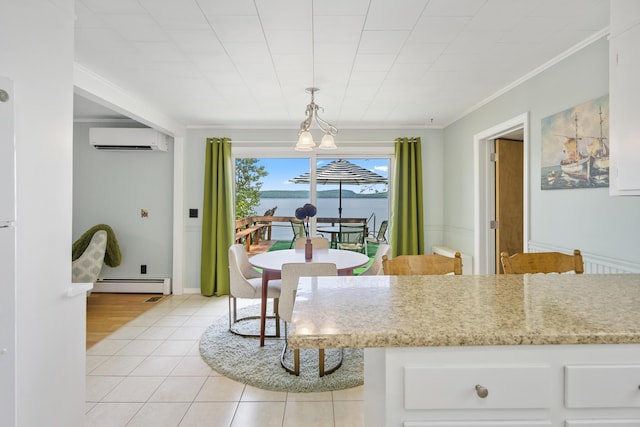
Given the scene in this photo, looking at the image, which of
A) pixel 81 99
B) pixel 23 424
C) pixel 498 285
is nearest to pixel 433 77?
pixel 498 285

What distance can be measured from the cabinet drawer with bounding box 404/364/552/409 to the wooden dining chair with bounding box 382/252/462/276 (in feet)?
2.80

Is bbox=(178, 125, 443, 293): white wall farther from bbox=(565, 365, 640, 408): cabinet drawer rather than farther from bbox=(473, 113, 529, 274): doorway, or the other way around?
bbox=(565, 365, 640, 408): cabinet drawer

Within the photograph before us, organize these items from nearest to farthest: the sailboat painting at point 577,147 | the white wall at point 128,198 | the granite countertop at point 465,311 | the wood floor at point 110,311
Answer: the granite countertop at point 465,311
the sailboat painting at point 577,147
the wood floor at point 110,311
the white wall at point 128,198

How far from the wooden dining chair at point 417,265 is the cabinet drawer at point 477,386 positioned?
0.85 metres

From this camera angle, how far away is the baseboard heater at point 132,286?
4883mm

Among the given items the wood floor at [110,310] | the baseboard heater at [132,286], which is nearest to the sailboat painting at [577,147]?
the wood floor at [110,310]

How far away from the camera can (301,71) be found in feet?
9.32

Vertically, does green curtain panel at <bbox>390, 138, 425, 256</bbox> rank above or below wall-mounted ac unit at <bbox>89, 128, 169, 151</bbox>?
below

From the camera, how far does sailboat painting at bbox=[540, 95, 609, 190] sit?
7.23 feet

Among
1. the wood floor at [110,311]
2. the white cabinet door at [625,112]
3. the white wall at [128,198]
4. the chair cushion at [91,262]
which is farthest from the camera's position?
the white wall at [128,198]

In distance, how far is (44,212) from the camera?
1.59 meters

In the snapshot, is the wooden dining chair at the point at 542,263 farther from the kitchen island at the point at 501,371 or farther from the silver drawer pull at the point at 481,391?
the silver drawer pull at the point at 481,391

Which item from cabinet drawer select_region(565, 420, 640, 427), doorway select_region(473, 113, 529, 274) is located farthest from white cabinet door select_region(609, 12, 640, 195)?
doorway select_region(473, 113, 529, 274)

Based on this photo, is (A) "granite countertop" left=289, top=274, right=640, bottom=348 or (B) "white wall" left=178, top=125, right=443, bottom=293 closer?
(A) "granite countertop" left=289, top=274, right=640, bottom=348
